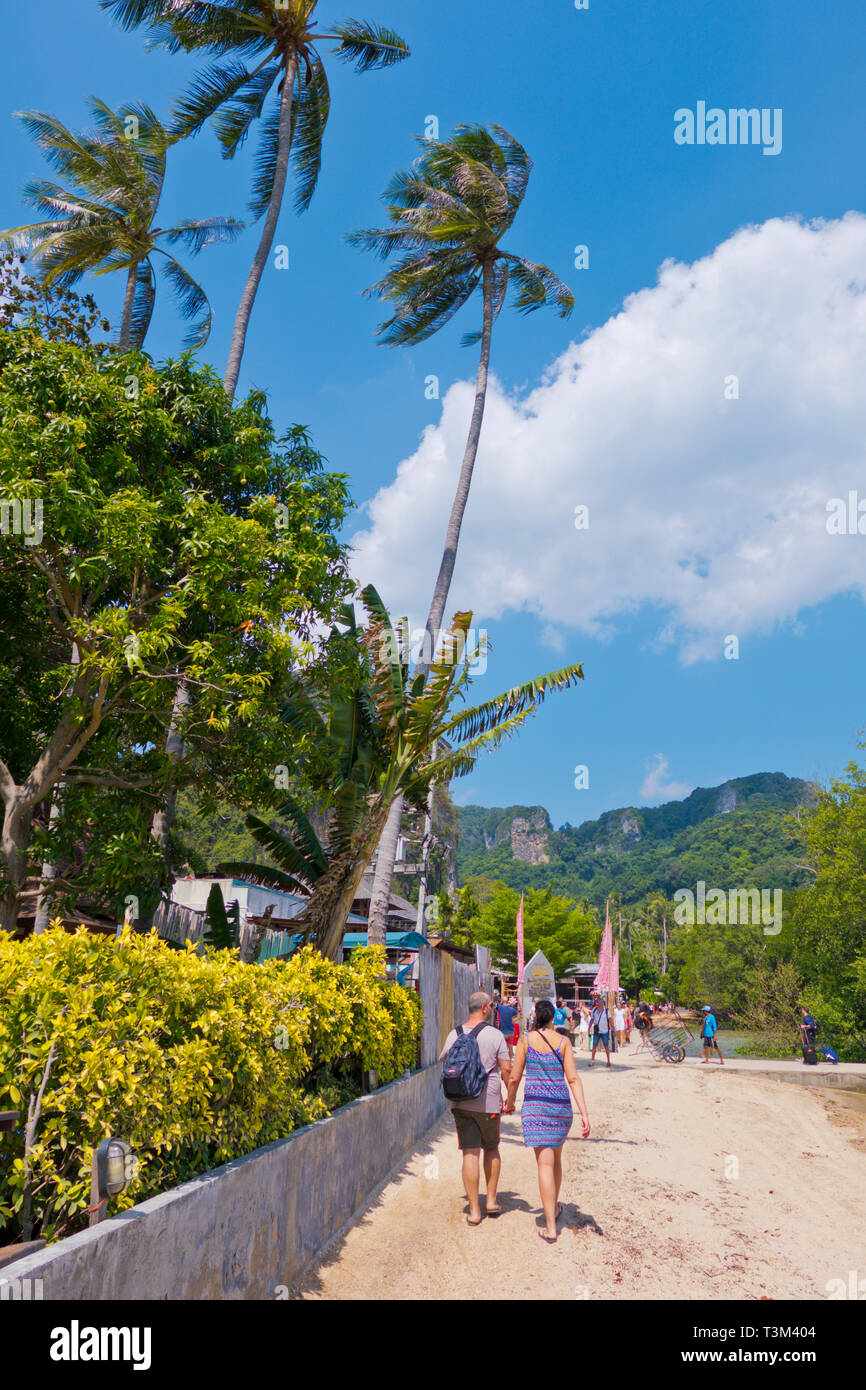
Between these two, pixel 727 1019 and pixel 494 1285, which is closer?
pixel 494 1285

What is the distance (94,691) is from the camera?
29.7ft

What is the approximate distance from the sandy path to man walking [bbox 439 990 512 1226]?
0.24m

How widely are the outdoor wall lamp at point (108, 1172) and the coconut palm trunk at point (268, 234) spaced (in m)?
12.4

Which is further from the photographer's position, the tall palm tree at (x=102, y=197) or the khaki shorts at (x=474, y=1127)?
the tall palm tree at (x=102, y=197)

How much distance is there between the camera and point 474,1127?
6594mm

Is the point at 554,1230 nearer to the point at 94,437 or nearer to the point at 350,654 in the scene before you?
the point at 350,654

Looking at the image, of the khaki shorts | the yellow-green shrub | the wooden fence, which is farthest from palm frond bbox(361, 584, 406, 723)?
the yellow-green shrub

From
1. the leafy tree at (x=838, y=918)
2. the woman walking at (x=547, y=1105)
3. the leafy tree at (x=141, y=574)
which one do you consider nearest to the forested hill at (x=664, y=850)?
the leafy tree at (x=838, y=918)

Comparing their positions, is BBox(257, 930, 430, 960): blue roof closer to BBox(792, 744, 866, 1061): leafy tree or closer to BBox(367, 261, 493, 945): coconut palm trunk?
BBox(367, 261, 493, 945): coconut palm trunk

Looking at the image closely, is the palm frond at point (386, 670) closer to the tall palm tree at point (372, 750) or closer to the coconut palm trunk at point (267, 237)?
the tall palm tree at point (372, 750)

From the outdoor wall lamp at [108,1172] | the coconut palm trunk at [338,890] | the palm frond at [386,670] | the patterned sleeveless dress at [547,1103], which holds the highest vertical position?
the palm frond at [386,670]

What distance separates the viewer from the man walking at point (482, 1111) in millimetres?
6500
